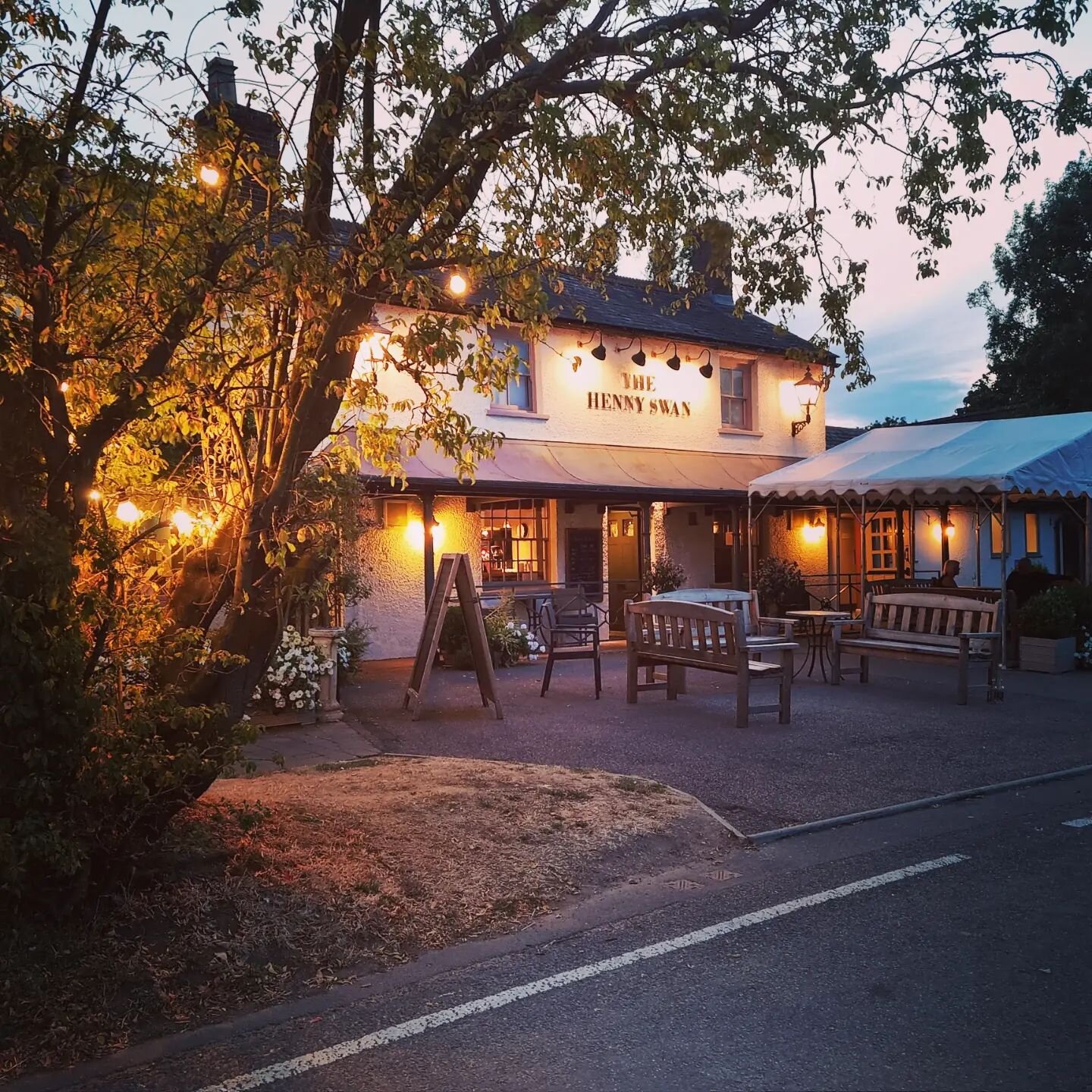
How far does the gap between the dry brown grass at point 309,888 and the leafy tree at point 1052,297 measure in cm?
2581

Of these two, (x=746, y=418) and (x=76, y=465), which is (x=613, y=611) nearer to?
(x=746, y=418)

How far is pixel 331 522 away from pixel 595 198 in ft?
9.66

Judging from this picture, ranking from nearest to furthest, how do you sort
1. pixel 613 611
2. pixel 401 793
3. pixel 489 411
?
pixel 401 793, pixel 489 411, pixel 613 611

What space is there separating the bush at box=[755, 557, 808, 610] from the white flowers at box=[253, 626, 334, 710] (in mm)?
11224

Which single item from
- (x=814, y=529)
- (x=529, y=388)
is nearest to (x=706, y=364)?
(x=529, y=388)

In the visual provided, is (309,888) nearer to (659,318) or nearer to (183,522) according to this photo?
(183,522)

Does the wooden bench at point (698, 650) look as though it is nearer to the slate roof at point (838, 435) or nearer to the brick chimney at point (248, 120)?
the brick chimney at point (248, 120)

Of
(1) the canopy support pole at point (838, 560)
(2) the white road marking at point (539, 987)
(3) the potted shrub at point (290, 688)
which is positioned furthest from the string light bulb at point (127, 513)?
(1) the canopy support pole at point (838, 560)

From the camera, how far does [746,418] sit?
799 inches

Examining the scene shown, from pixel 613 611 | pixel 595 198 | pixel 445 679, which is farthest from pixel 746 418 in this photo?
pixel 595 198

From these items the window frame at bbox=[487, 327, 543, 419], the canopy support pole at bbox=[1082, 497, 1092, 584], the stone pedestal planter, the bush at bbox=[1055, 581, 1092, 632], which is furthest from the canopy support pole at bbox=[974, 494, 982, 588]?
the stone pedestal planter

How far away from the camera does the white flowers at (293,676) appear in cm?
907

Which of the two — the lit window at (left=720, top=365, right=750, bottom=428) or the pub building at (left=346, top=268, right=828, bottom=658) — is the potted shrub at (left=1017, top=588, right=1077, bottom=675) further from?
the lit window at (left=720, top=365, right=750, bottom=428)

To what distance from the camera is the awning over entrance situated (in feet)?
47.9
